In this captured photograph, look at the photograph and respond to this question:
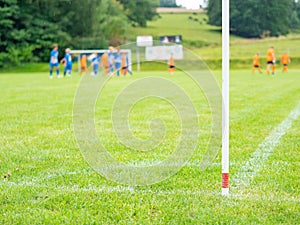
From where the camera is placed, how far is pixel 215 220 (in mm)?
3033

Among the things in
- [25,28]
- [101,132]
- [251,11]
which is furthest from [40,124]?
[251,11]

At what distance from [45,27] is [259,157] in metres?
44.8

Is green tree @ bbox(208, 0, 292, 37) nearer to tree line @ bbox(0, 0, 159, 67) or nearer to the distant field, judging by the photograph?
the distant field

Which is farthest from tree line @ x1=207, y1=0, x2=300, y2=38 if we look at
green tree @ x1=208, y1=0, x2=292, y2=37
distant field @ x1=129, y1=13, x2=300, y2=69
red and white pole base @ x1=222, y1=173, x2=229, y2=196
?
red and white pole base @ x1=222, y1=173, x2=229, y2=196

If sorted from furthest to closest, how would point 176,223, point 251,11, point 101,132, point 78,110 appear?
point 251,11, point 78,110, point 101,132, point 176,223

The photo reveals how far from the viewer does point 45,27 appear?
47.4 meters

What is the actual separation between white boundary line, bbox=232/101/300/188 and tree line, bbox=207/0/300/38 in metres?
53.2

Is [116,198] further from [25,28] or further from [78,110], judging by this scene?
[25,28]

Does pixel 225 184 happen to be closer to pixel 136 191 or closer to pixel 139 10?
pixel 136 191

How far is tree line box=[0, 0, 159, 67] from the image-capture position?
4397 cm

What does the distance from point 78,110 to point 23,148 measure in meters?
3.63

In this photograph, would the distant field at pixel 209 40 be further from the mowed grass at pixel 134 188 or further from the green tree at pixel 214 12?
the mowed grass at pixel 134 188

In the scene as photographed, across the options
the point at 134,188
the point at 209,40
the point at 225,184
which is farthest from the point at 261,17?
the point at 225,184

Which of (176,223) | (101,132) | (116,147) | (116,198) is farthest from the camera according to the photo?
(101,132)
